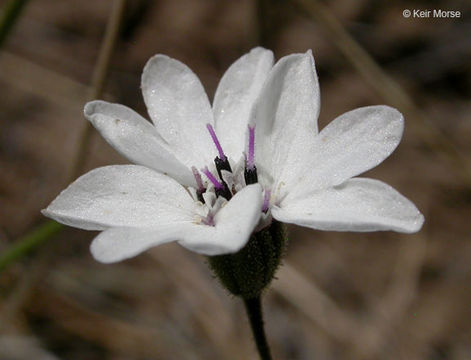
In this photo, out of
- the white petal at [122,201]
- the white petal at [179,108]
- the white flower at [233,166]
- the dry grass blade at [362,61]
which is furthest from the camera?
the dry grass blade at [362,61]

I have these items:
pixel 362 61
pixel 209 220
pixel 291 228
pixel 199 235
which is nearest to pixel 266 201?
pixel 209 220

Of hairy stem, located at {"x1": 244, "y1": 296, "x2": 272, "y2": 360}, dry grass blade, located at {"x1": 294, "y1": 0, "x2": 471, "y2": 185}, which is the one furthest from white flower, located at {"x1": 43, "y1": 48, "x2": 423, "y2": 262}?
dry grass blade, located at {"x1": 294, "y1": 0, "x2": 471, "y2": 185}

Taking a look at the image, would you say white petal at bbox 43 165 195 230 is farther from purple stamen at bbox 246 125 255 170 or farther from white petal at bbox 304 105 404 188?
white petal at bbox 304 105 404 188

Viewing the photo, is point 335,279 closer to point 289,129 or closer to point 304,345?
point 304,345

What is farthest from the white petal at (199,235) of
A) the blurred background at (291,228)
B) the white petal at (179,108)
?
the blurred background at (291,228)

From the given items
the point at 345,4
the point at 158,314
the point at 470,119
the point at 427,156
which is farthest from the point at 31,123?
the point at 470,119

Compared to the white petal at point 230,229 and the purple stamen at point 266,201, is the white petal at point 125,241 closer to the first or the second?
the white petal at point 230,229
